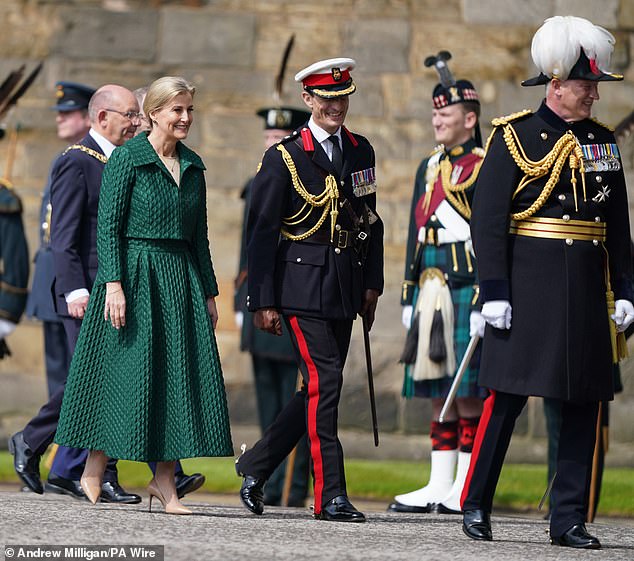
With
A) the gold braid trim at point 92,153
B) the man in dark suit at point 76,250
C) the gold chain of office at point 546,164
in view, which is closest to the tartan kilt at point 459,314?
the man in dark suit at point 76,250

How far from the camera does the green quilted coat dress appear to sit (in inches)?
252

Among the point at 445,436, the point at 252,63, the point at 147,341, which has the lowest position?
the point at 445,436

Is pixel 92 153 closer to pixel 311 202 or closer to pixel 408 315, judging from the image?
pixel 311 202

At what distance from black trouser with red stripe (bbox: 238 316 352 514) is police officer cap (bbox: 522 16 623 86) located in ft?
4.42

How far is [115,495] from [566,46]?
2.75 metres

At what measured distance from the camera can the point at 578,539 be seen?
19.6ft

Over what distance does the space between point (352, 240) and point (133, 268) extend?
0.88 m

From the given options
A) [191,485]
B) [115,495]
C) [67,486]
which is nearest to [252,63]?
[67,486]

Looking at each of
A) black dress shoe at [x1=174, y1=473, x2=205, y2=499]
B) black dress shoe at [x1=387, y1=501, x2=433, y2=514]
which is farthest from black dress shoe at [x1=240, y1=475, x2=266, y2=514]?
black dress shoe at [x1=387, y1=501, x2=433, y2=514]

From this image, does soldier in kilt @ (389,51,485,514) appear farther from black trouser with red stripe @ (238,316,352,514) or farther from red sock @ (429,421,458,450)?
black trouser with red stripe @ (238,316,352,514)

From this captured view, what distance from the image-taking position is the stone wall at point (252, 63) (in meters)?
10.5

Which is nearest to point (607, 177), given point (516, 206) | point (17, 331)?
point (516, 206)

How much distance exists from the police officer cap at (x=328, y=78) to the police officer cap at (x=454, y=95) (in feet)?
4.67

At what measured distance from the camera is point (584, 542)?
5.96 m
